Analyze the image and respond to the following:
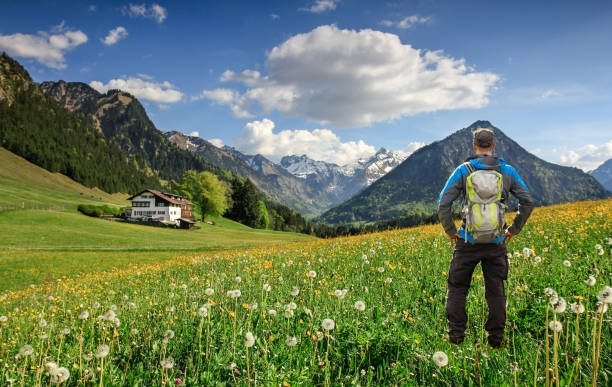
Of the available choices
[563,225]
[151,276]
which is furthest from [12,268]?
[563,225]

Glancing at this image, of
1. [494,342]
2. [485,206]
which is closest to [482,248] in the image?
[485,206]

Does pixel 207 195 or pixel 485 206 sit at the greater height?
pixel 207 195

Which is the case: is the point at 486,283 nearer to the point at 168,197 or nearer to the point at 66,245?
the point at 66,245

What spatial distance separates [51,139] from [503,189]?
621ft

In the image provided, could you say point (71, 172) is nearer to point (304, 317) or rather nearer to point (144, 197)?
point (144, 197)

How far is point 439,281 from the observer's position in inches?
261

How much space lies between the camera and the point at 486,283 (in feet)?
15.0

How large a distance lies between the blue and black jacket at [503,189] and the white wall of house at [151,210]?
305ft

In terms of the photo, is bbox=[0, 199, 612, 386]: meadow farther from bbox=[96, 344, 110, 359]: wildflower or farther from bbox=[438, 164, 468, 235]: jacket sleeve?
bbox=[438, 164, 468, 235]: jacket sleeve

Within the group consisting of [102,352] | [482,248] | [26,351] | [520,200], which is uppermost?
[520,200]

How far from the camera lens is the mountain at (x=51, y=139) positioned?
125250mm

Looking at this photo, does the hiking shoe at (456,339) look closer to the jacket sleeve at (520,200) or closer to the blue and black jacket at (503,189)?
the blue and black jacket at (503,189)

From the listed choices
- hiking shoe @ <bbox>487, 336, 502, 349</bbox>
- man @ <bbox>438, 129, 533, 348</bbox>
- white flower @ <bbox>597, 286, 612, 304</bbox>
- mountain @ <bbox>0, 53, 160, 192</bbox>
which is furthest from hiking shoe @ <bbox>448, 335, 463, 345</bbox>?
mountain @ <bbox>0, 53, 160, 192</bbox>

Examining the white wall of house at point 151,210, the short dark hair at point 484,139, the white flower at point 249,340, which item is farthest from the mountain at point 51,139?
the short dark hair at point 484,139
